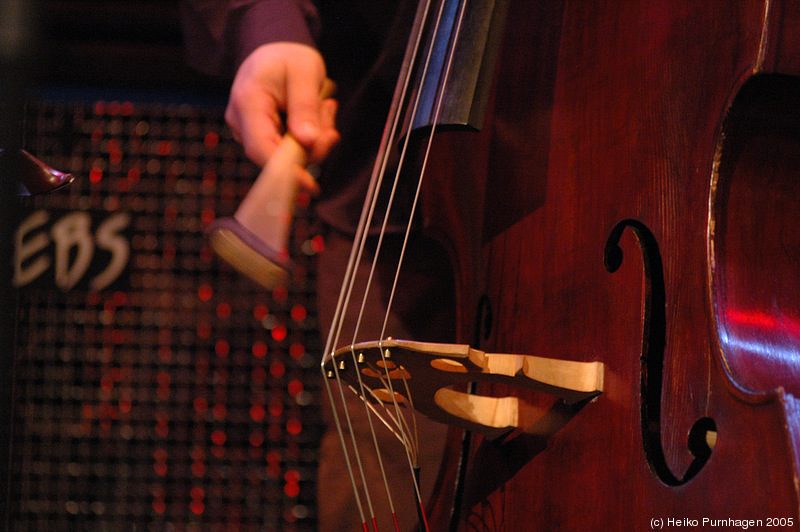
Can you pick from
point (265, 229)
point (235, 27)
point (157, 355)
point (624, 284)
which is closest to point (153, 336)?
point (157, 355)

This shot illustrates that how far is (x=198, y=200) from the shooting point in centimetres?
162

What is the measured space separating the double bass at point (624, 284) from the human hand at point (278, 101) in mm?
82

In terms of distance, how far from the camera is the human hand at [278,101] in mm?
600

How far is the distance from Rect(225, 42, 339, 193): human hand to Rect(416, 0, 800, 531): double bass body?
167 millimetres

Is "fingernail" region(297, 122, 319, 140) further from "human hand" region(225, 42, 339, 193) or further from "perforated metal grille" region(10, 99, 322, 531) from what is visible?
"perforated metal grille" region(10, 99, 322, 531)

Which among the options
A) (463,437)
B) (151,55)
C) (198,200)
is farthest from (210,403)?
(463,437)

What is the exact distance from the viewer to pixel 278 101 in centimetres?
66

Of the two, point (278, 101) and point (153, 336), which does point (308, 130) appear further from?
point (153, 336)

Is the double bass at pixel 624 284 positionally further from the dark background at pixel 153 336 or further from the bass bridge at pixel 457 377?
the dark background at pixel 153 336

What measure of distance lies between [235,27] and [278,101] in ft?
0.75

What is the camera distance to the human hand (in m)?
0.60

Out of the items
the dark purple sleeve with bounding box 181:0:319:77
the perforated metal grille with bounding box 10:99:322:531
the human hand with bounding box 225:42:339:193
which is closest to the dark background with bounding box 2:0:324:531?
the perforated metal grille with bounding box 10:99:322:531

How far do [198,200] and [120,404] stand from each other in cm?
47

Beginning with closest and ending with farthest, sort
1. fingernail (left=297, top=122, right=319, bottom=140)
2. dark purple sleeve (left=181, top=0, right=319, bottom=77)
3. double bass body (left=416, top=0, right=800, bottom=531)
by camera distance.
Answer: double bass body (left=416, top=0, right=800, bottom=531)
fingernail (left=297, top=122, right=319, bottom=140)
dark purple sleeve (left=181, top=0, right=319, bottom=77)
